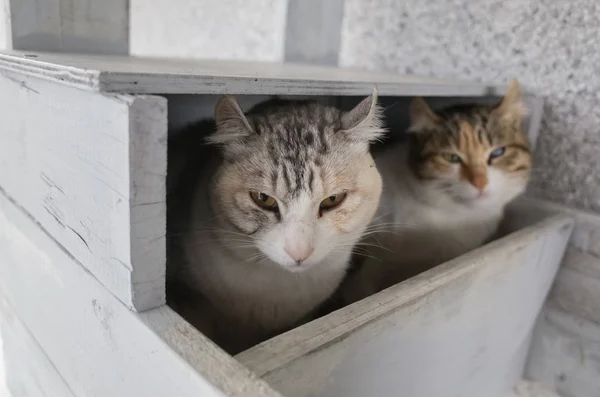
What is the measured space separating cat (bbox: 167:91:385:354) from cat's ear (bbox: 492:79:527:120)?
455mm

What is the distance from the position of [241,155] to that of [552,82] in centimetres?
100

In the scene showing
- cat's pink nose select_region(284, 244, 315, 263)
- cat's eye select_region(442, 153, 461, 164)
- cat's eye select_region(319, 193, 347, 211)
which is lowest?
cat's pink nose select_region(284, 244, 315, 263)

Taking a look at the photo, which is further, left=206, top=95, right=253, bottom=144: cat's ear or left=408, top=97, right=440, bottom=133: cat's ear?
left=408, top=97, right=440, bottom=133: cat's ear

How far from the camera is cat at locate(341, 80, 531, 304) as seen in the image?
121cm

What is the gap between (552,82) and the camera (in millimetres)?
1361

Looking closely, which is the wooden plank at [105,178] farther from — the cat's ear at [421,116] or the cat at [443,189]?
the cat's ear at [421,116]

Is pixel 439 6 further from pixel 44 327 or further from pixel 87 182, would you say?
pixel 44 327

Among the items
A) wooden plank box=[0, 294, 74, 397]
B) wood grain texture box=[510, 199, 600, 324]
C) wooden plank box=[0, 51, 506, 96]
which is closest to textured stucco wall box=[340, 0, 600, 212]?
wood grain texture box=[510, 199, 600, 324]

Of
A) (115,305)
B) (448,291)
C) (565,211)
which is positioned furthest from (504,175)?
(115,305)

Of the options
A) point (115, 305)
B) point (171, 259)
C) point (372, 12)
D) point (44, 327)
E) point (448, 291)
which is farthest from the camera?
point (372, 12)

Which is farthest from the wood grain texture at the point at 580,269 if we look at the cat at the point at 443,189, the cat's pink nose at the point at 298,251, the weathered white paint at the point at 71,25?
the weathered white paint at the point at 71,25

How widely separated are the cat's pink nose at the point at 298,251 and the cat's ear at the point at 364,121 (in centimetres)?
27

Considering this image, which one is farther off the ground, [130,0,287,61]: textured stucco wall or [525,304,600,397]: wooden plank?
[130,0,287,61]: textured stucco wall

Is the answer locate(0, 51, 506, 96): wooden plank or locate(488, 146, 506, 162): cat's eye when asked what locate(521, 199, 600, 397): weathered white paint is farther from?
locate(0, 51, 506, 96): wooden plank
